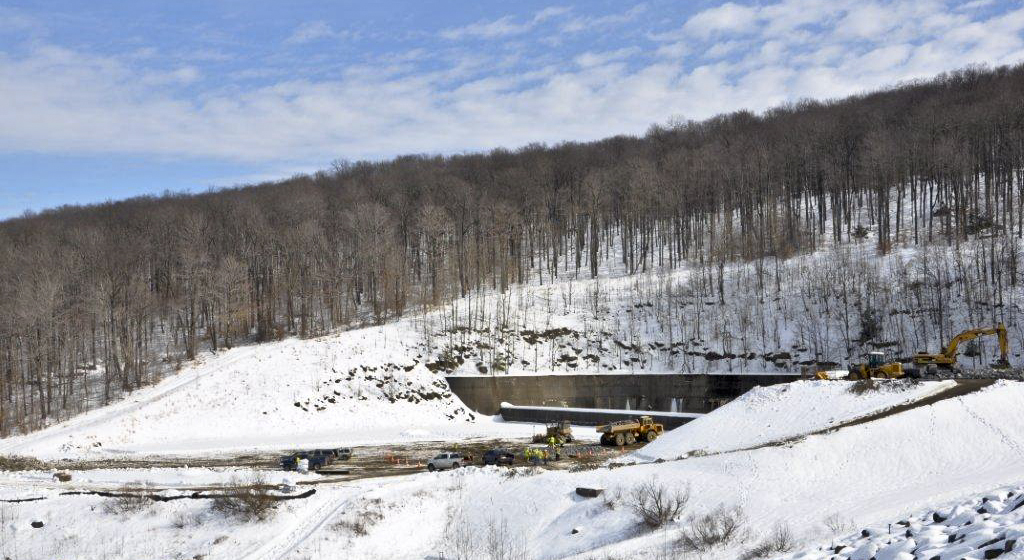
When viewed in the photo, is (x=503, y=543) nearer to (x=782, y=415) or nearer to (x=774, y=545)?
(x=774, y=545)

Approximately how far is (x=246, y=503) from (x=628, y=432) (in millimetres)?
19372

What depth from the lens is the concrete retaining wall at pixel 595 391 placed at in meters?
51.7

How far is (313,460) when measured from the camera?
110 feet

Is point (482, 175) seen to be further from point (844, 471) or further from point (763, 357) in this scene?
point (844, 471)

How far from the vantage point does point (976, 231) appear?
6203 cm

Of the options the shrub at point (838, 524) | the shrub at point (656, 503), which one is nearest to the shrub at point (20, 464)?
the shrub at point (656, 503)

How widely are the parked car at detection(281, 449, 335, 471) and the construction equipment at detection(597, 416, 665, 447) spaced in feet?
43.6

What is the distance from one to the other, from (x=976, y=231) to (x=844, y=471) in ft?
160

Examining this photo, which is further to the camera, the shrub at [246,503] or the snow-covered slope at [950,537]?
the shrub at [246,503]

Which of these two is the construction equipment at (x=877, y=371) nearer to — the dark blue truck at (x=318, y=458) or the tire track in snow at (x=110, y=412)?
the dark blue truck at (x=318, y=458)

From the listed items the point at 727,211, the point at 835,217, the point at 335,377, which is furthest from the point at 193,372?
the point at 835,217

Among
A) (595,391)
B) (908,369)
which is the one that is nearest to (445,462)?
(908,369)

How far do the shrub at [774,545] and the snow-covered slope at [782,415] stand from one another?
10.3 m

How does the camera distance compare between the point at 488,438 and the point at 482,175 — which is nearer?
the point at 488,438
